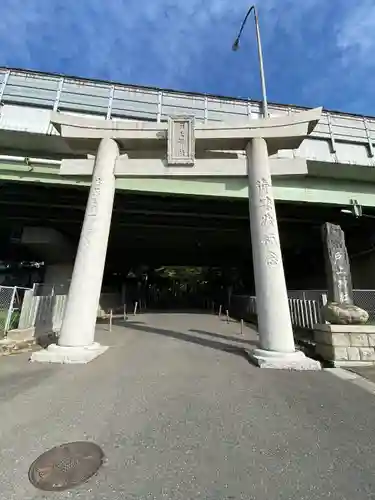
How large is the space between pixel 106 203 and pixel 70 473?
748 cm

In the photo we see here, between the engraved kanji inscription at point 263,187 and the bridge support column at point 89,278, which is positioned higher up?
the engraved kanji inscription at point 263,187

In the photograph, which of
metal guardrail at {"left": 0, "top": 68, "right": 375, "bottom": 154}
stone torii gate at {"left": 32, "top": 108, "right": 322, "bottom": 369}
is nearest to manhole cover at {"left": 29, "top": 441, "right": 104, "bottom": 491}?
stone torii gate at {"left": 32, "top": 108, "right": 322, "bottom": 369}

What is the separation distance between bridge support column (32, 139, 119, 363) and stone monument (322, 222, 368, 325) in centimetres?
744

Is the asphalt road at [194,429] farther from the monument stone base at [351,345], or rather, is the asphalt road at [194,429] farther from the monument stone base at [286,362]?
the monument stone base at [351,345]

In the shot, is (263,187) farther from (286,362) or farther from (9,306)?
(9,306)

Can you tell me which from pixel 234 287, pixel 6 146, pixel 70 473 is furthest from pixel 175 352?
pixel 234 287

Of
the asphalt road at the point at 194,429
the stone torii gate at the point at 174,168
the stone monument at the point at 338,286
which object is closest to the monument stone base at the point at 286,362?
the asphalt road at the point at 194,429

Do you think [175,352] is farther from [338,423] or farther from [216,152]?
[216,152]

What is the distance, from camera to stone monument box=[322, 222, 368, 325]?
26.3 ft

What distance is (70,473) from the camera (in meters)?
2.64

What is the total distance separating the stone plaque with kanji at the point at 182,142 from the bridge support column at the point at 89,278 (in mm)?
2041

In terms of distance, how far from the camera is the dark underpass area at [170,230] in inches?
632

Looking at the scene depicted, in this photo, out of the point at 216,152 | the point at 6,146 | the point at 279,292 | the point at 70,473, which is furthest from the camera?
the point at 6,146

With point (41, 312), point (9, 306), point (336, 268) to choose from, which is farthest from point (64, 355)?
point (336, 268)
